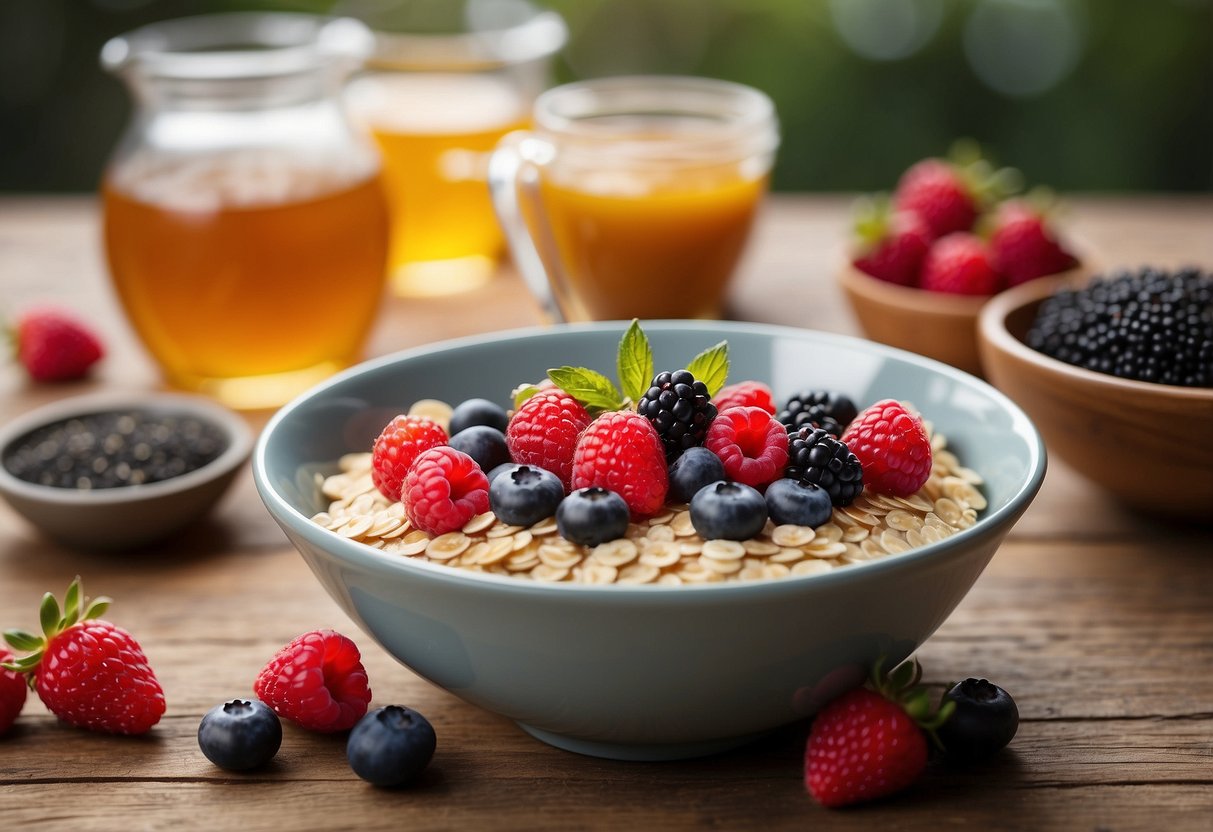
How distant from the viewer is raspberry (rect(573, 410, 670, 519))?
0.92m

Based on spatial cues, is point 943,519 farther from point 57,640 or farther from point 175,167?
point 175,167

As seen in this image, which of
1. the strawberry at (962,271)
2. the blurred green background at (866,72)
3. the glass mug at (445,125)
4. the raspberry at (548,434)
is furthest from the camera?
the blurred green background at (866,72)

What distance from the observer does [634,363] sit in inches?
41.5

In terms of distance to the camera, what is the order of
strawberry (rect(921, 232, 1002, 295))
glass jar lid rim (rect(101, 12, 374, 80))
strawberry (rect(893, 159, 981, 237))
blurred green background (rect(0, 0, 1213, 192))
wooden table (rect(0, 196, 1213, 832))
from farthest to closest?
blurred green background (rect(0, 0, 1213, 192)) → strawberry (rect(893, 159, 981, 237)) → strawberry (rect(921, 232, 1002, 295)) → glass jar lid rim (rect(101, 12, 374, 80)) → wooden table (rect(0, 196, 1213, 832))

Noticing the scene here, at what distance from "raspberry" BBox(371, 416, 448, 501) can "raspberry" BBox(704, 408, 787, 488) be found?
23 cm

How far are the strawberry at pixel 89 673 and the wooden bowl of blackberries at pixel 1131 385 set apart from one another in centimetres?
86

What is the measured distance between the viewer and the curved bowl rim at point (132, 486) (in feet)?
4.12

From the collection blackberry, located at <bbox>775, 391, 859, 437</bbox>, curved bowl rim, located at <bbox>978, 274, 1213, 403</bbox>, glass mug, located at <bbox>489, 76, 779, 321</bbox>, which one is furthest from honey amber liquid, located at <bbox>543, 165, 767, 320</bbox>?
blackberry, located at <bbox>775, 391, 859, 437</bbox>

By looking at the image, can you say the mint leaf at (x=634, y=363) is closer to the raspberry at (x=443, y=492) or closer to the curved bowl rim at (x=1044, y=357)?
the raspberry at (x=443, y=492)

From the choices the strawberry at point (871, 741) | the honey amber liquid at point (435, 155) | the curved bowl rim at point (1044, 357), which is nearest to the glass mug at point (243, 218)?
the honey amber liquid at point (435, 155)

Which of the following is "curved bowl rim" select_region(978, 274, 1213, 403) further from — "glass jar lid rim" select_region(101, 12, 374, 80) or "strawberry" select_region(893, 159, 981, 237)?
"glass jar lid rim" select_region(101, 12, 374, 80)

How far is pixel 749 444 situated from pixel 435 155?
1.10 m

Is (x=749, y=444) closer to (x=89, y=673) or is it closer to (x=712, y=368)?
(x=712, y=368)

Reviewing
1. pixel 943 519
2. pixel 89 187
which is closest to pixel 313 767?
pixel 943 519
